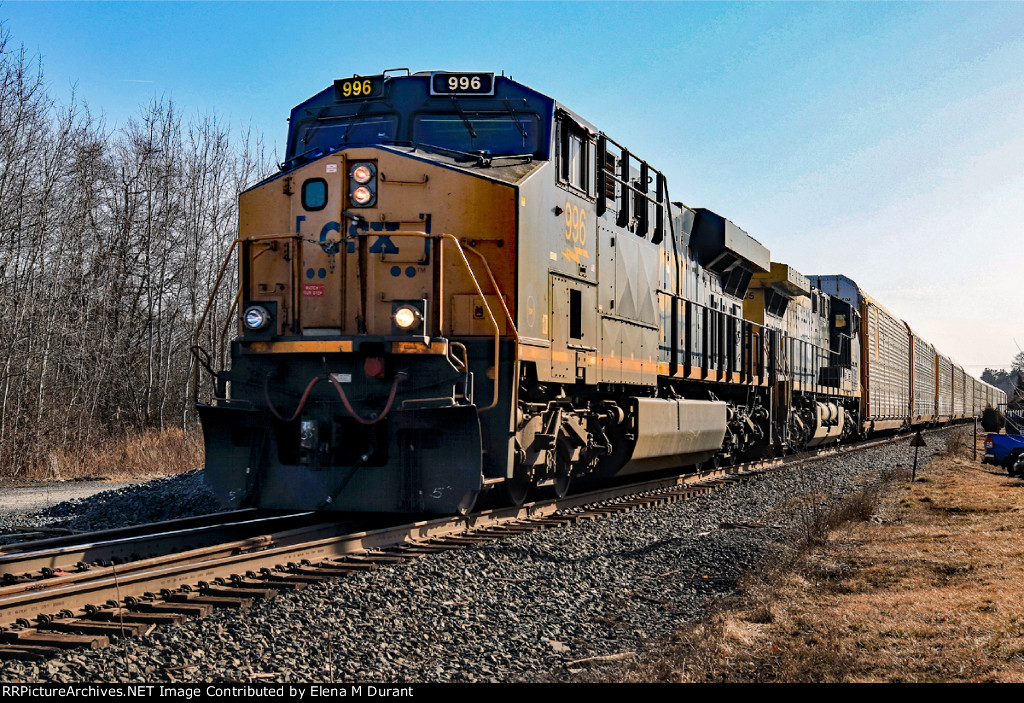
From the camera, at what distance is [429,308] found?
760 centimetres

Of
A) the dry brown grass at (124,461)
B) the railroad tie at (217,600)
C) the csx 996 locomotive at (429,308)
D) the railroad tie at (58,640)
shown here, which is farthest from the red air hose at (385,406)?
the dry brown grass at (124,461)

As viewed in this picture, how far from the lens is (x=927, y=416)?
1489 inches

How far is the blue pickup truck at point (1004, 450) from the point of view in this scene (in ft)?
56.6

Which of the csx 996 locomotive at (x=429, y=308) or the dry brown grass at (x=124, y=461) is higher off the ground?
the csx 996 locomotive at (x=429, y=308)

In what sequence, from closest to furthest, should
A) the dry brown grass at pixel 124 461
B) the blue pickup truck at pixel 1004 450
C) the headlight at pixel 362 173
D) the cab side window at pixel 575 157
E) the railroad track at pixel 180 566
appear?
the railroad track at pixel 180 566, the headlight at pixel 362 173, the cab side window at pixel 575 157, the dry brown grass at pixel 124 461, the blue pickup truck at pixel 1004 450

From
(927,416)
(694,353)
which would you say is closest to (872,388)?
(927,416)

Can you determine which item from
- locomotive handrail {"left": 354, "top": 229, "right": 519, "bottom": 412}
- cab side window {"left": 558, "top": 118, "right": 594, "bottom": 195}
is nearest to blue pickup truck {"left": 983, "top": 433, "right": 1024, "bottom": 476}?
cab side window {"left": 558, "top": 118, "right": 594, "bottom": 195}

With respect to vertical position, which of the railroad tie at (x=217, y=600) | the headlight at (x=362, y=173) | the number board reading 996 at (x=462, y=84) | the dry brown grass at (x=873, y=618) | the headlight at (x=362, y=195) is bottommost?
the dry brown grass at (x=873, y=618)

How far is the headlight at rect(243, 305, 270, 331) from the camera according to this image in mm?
7742

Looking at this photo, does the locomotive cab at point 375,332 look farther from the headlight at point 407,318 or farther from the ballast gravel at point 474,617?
the ballast gravel at point 474,617

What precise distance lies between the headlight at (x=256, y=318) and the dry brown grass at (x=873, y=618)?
14.5ft

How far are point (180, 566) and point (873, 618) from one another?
13.5ft

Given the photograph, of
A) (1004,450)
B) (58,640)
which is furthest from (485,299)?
(1004,450)
